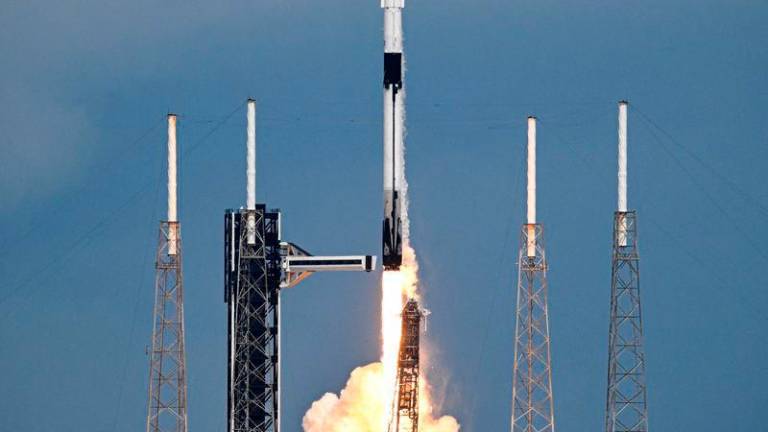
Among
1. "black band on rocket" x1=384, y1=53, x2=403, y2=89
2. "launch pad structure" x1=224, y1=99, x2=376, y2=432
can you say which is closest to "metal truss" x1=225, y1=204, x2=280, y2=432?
"launch pad structure" x1=224, y1=99, x2=376, y2=432

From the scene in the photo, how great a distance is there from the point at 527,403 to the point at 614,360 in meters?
5.30

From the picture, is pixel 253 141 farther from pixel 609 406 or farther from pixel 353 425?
pixel 609 406

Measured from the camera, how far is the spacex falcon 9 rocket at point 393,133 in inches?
5266

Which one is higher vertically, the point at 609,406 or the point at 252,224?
the point at 252,224

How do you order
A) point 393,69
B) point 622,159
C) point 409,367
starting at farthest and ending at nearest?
point 622,159
point 393,69
point 409,367

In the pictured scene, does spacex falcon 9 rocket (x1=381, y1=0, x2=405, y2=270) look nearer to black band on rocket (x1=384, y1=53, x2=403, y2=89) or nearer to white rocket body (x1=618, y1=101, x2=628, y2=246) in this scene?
black band on rocket (x1=384, y1=53, x2=403, y2=89)

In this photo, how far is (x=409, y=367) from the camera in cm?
12744

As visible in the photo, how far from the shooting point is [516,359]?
134m

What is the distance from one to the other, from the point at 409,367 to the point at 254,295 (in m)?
18.5

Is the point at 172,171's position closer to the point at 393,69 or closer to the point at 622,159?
the point at 393,69

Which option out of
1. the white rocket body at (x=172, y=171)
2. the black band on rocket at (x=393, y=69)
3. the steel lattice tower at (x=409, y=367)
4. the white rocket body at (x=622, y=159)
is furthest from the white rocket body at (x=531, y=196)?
the white rocket body at (x=172, y=171)

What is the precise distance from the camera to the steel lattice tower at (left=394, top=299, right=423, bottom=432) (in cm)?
12644

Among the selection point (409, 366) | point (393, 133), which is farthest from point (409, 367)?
point (393, 133)

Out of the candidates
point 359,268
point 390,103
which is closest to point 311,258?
point 359,268
